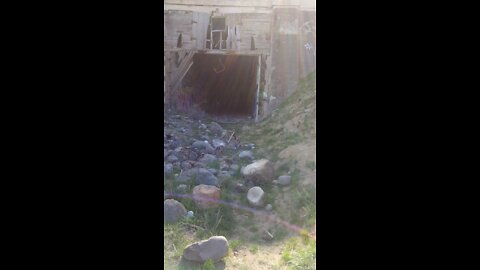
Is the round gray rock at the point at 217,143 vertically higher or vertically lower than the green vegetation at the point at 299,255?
higher

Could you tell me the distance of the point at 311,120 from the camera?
17.7 ft

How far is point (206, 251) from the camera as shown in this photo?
3.40m

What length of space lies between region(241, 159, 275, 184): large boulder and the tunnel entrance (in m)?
1.55

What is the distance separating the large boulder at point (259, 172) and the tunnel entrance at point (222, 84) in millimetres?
1553

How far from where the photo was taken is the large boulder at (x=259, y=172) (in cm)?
473

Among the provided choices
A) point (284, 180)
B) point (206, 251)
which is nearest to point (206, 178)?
point (284, 180)

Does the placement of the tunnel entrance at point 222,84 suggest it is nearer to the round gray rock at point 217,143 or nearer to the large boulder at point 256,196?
the round gray rock at point 217,143

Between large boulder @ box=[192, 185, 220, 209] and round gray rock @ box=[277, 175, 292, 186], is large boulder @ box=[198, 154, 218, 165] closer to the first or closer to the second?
large boulder @ box=[192, 185, 220, 209]

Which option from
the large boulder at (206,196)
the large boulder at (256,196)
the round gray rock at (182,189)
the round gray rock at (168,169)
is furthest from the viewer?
the round gray rock at (168,169)

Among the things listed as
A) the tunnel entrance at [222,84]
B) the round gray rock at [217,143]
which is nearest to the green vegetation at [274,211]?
the round gray rock at [217,143]

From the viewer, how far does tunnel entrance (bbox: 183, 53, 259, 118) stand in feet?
20.9

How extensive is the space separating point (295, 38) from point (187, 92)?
1925 millimetres

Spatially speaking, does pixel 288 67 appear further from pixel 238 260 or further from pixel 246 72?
pixel 238 260
